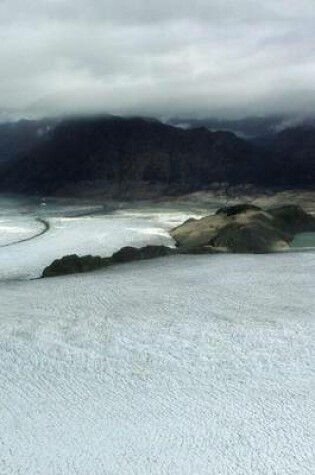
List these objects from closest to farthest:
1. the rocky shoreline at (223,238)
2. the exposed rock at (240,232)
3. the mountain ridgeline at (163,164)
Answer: the rocky shoreline at (223,238)
the exposed rock at (240,232)
the mountain ridgeline at (163,164)

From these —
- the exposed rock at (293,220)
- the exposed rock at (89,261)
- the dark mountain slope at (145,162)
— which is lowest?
the exposed rock at (293,220)

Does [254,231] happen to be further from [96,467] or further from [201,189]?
[201,189]

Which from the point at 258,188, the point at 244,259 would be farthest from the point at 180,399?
the point at 258,188

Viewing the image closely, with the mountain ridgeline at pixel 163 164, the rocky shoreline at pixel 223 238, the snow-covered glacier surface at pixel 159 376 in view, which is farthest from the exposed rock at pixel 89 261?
the mountain ridgeline at pixel 163 164

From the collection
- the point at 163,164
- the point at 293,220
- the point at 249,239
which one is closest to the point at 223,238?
the point at 249,239

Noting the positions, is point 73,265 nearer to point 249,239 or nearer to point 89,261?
point 89,261

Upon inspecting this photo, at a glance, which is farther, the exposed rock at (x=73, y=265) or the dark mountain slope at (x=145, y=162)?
the dark mountain slope at (x=145, y=162)

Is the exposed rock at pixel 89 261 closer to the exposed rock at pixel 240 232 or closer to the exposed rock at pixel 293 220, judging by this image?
the exposed rock at pixel 240 232
